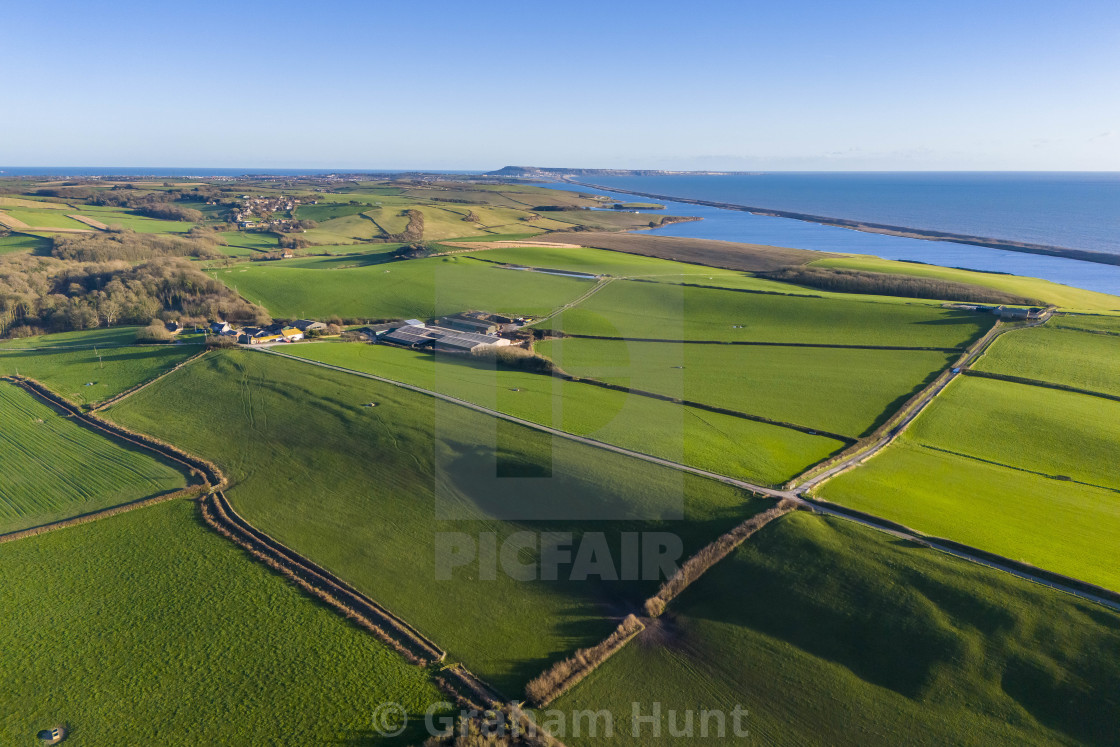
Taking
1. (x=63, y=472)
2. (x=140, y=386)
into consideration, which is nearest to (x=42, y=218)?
(x=140, y=386)

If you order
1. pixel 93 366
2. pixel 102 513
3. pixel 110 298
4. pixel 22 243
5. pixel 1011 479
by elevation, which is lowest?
pixel 102 513

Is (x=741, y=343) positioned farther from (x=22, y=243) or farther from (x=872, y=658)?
(x=22, y=243)

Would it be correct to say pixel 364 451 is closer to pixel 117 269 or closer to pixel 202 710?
pixel 202 710

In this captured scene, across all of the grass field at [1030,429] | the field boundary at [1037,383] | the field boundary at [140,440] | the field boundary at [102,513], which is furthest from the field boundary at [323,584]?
the field boundary at [1037,383]

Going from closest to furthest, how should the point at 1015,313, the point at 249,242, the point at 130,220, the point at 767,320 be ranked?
the point at 1015,313 < the point at 767,320 < the point at 249,242 < the point at 130,220

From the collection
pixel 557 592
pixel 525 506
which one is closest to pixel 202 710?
pixel 557 592

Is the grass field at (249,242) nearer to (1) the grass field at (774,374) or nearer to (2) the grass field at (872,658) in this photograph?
(1) the grass field at (774,374)

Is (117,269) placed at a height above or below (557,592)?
above
